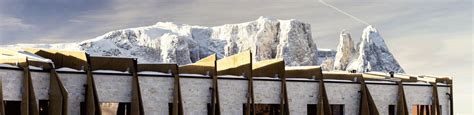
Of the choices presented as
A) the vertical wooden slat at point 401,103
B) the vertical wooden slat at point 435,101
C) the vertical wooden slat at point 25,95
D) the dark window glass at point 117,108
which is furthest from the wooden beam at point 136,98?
the vertical wooden slat at point 435,101

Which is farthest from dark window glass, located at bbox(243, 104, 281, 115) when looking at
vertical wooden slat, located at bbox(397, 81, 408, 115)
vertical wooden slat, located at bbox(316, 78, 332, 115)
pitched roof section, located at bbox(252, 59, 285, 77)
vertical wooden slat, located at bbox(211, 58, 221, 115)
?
vertical wooden slat, located at bbox(397, 81, 408, 115)

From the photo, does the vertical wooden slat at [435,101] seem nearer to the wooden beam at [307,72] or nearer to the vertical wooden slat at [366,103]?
the vertical wooden slat at [366,103]

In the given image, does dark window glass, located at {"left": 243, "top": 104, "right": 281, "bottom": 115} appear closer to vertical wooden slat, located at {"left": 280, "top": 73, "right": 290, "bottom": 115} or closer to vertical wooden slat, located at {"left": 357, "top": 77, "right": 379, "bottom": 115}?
vertical wooden slat, located at {"left": 280, "top": 73, "right": 290, "bottom": 115}

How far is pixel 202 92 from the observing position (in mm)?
30359

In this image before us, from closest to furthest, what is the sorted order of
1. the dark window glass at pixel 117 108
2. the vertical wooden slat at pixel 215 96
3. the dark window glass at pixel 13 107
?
the dark window glass at pixel 13 107 < the dark window glass at pixel 117 108 < the vertical wooden slat at pixel 215 96

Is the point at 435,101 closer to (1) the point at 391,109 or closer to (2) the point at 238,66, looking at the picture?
(1) the point at 391,109

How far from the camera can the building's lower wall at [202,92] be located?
25094 millimetres

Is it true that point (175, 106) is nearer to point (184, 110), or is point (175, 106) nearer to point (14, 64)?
point (184, 110)

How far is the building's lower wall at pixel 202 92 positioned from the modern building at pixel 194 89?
4 cm

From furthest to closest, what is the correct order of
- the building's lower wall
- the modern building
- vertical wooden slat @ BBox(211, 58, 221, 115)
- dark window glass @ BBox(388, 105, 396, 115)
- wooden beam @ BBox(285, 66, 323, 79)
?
dark window glass @ BBox(388, 105, 396, 115)
wooden beam @ BBox(285, 66, 323, 79)
vertical wooden slat @ BBox(211, 58, 221, 115)
the building's lower wall
the modern building

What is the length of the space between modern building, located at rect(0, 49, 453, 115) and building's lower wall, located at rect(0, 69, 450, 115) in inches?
1.6

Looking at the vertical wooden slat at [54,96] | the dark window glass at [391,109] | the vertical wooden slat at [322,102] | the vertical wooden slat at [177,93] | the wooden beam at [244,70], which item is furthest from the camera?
the dark window glass at [391,109]

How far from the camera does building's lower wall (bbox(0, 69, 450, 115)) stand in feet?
82.3

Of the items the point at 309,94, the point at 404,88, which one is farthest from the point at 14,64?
the point at 404,88
